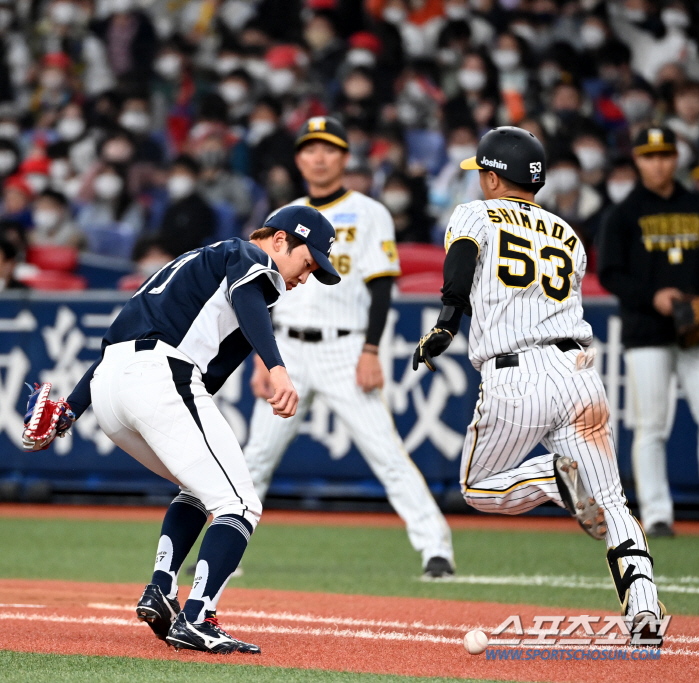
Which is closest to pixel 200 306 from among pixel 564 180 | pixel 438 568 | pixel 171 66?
pixel 438 568

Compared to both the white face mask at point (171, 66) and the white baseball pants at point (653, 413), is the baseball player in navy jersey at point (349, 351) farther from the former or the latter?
the white face mask at point (171, 66)

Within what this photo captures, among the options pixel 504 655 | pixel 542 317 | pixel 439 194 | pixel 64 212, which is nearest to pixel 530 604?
pixel 504 655

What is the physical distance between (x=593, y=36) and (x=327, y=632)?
10.7 metres

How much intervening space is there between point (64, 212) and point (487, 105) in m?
4.80

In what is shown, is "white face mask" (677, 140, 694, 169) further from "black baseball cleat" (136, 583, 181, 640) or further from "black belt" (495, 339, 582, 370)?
"black baseball cleat" (136, 583, 181, 640)

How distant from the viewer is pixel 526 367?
4.57m

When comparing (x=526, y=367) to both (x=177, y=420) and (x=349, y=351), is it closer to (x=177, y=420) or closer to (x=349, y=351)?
(x=177, y=420)

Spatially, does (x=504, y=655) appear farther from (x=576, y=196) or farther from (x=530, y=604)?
(x=576, y=196)

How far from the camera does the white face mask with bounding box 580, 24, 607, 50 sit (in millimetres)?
13938

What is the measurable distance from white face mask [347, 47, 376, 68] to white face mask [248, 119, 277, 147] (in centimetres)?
136

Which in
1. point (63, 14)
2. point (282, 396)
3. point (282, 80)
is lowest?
point (282, 396)

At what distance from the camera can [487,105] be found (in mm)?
12852

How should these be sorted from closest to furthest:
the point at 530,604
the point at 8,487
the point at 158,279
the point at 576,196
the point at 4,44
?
the point at 158,279
the point at 530,604
the point at 8,487
the point at 576,196
the point at 4,44

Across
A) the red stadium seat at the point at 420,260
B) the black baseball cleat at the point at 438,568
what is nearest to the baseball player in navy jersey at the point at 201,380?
the black baseball cleat at the point at 438,568
